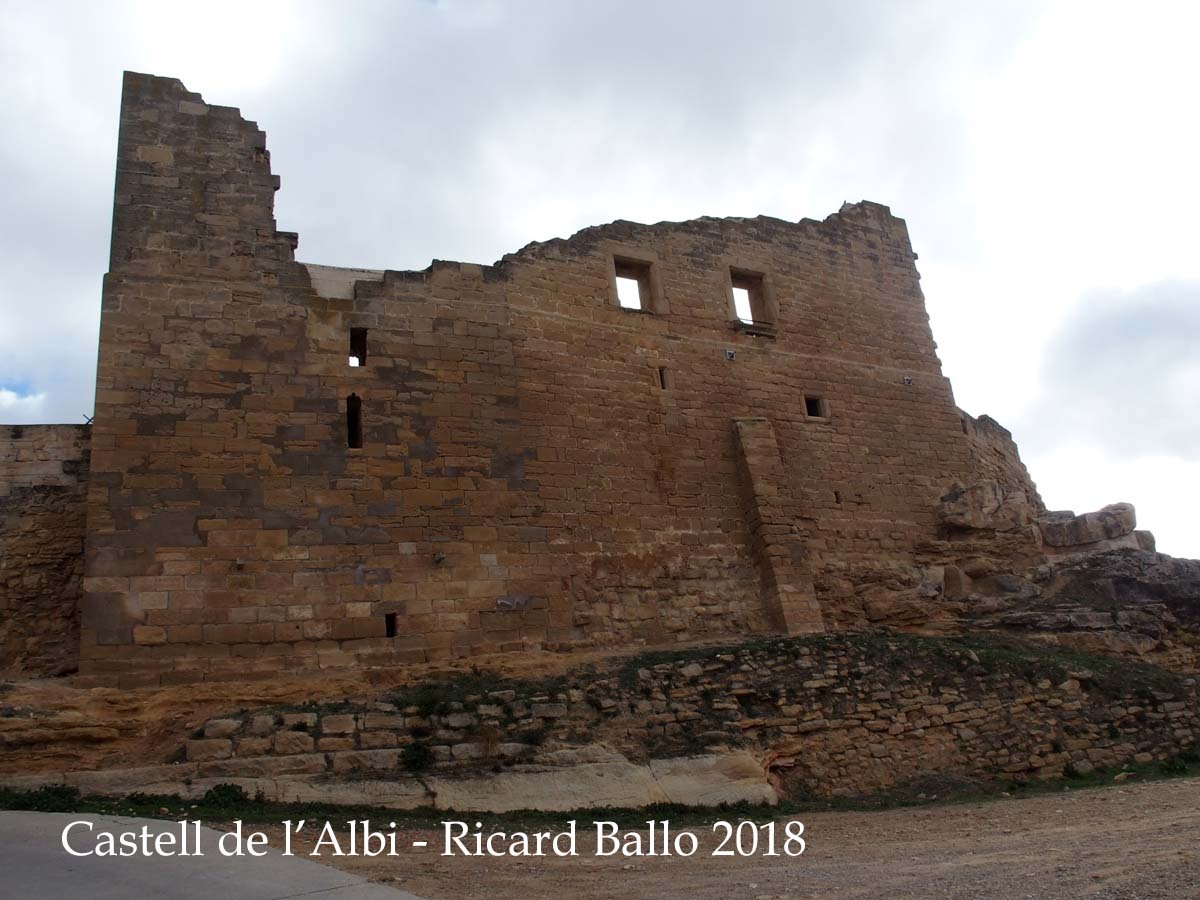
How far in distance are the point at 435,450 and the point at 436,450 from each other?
1 cm

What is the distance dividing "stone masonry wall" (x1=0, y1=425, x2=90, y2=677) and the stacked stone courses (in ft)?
4.42

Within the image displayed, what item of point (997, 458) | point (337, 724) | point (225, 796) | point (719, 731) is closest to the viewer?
point (225, 796)

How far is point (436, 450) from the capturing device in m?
10.5

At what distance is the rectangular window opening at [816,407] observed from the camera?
13672mm

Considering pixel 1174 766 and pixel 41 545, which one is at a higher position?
pixel 41 545

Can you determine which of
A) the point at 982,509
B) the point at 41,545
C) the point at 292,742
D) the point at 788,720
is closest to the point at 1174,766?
the point at 788,720

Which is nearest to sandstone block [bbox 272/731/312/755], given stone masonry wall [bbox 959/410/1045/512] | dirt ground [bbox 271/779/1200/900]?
dirt ground [bbox 271/779/1200/900]

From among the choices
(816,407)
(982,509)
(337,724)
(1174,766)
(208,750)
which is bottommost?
(1174,766)

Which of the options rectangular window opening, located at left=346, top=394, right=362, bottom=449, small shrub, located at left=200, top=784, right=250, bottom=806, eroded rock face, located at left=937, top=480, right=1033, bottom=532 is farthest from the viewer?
eroded rock face, located at left=937, top=480, right=1033, bottom=532

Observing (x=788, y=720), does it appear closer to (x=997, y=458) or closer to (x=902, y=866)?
(x=902, y=866)

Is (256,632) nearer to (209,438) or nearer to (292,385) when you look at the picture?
(209,438)

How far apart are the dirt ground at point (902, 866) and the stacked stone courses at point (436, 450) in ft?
10.7

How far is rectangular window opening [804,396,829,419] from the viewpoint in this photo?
13672 mm

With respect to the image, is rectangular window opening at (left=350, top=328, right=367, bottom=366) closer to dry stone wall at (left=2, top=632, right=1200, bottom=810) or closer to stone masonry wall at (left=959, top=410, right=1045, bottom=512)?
dry stone wall at (left=2, top=632, right=1200, bottom=810)
